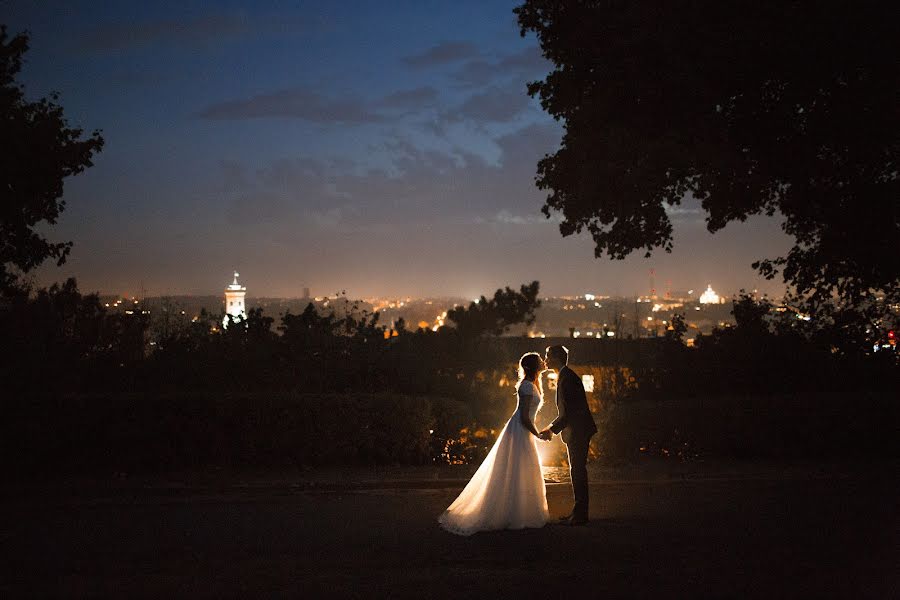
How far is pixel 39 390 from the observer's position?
14734mm

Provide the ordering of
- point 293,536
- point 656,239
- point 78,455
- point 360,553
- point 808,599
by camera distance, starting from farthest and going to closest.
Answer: point 656,239
point 78,455
point 293,536
point 360,553
point 808,599

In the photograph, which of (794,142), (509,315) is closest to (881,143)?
(794,142)

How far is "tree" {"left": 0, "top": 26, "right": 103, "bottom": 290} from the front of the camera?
1683 centimetres

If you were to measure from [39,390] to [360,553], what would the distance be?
875 centimetres

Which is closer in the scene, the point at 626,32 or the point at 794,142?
the point at 626,32

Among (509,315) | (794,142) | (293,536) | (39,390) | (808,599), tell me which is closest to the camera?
(808,599)

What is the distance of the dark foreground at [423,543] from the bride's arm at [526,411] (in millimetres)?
1109

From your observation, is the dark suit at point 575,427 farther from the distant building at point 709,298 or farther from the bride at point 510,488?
the distant building at point 709,298

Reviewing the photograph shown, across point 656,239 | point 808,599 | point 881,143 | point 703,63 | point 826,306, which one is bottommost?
point 808,599

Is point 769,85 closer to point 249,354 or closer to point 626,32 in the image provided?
point 626,32

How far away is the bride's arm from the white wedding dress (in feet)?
0.04

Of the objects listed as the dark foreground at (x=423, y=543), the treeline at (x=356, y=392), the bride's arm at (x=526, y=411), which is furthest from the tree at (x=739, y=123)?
the bride's arm at (x=526, y=411)

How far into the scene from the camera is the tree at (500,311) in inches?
1469

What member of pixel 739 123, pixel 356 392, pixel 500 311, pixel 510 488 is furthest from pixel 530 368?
pixel 500 311
